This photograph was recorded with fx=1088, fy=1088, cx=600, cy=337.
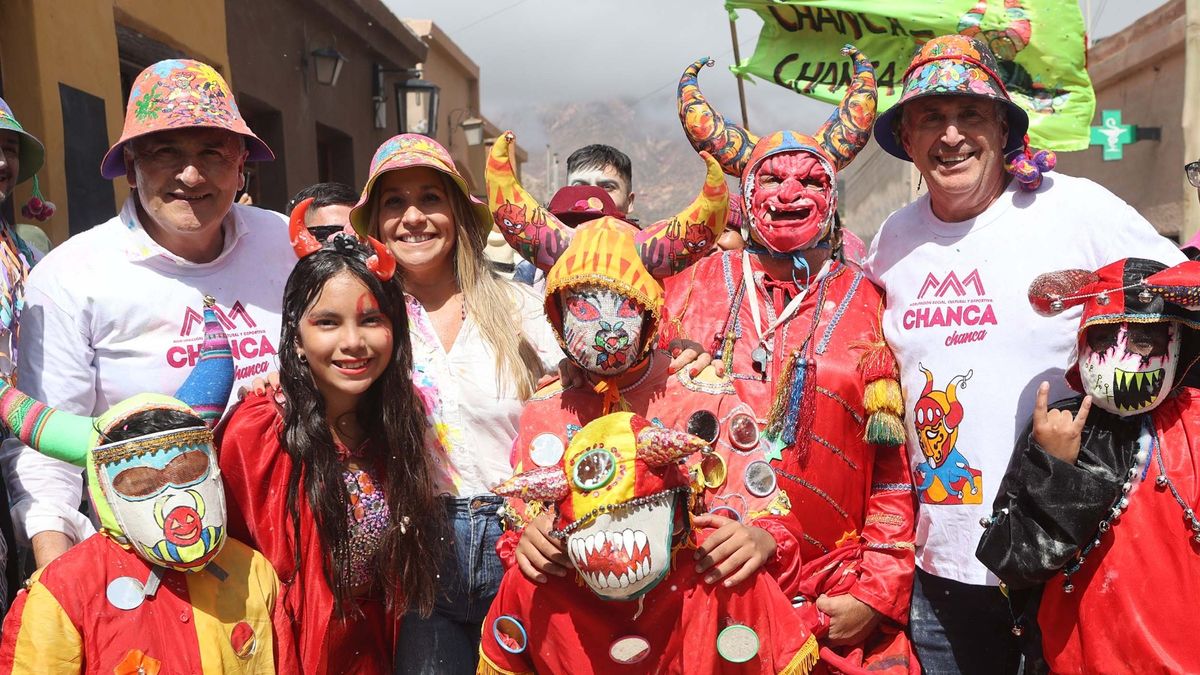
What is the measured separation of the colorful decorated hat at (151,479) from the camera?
2654 millimetres

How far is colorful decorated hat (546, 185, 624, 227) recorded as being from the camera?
486 cm

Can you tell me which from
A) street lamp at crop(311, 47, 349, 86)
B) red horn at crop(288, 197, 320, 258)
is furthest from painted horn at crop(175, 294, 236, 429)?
street lamp at crop(311, 47, 349, 86)

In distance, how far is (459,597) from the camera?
3.35m

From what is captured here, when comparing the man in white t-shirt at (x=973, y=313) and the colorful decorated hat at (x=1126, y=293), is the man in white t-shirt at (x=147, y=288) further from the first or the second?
the colorful decorated hat at (x=1126, y=293)

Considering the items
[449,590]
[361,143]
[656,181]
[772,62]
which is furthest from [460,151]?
[656,181]

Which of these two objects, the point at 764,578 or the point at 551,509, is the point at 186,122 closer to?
the point at 551,509

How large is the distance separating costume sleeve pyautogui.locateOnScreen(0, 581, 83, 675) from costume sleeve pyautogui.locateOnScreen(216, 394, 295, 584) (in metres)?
0.49

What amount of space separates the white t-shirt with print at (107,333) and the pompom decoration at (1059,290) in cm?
238

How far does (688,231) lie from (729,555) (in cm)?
96

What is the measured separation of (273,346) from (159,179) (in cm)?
64

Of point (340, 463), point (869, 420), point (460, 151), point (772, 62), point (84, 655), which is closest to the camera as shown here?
point (84, 655)

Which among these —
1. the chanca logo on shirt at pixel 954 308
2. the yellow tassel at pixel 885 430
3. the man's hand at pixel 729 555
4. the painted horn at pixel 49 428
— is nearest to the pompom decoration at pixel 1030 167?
the chanca logo on shirt at pixel 954 308

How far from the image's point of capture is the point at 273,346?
3.63 metres

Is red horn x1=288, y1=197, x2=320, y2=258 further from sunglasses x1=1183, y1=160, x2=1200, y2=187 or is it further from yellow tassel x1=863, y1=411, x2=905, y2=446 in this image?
sunglasses x1=1183, y1=160, x2=1200, y2=187
